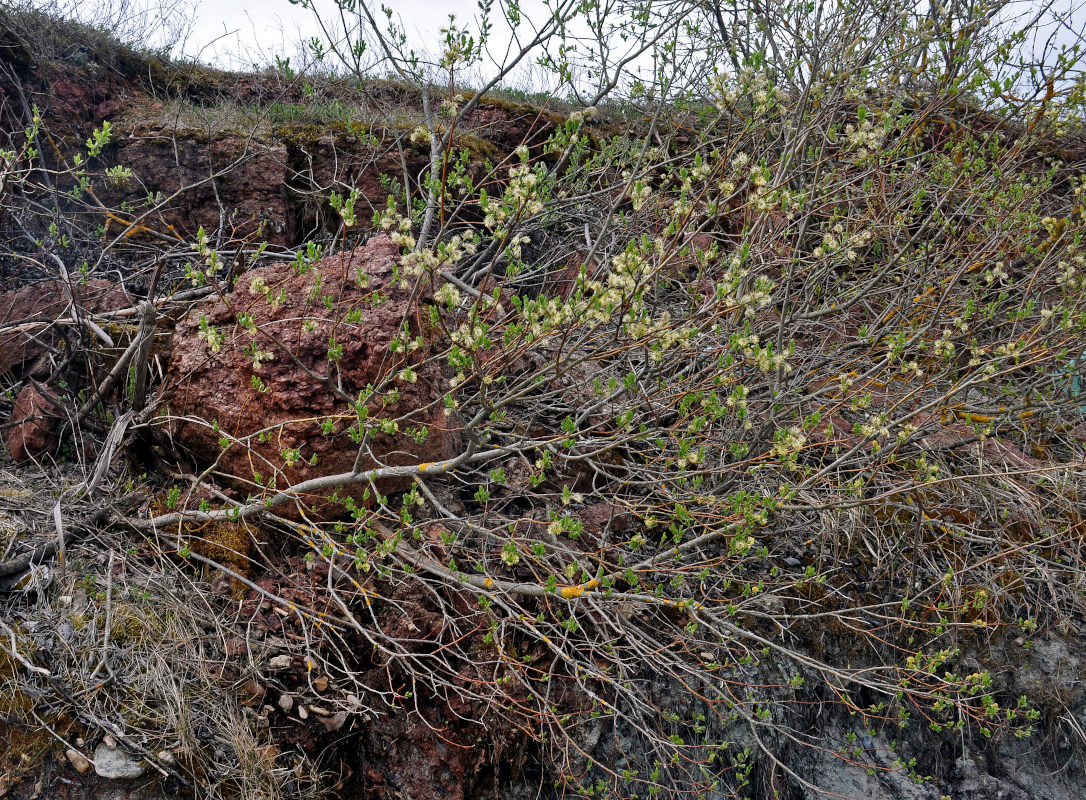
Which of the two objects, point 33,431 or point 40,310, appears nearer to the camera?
point 33,431

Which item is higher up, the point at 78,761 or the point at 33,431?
the point at 33,431

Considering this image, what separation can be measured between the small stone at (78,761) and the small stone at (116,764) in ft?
0.08

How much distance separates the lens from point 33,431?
3.11m

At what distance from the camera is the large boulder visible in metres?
2.83

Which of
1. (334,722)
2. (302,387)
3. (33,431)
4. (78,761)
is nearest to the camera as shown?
(78,761)

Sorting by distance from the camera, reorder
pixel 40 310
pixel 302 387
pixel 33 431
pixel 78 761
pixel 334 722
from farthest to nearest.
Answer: pixel 40 310, pixel 33 431, pixel 302 387, pixel 334 722, pixel 78 761

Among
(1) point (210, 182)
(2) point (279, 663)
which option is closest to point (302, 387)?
(2) point (279, 663)

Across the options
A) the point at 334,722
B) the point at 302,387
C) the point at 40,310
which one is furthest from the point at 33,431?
the point at 334,722

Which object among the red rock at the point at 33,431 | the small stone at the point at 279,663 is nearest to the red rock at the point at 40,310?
the red rock at the point at 33,431

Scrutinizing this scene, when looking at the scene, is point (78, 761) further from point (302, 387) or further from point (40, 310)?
point (40, 310)

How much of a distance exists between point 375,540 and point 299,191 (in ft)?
8.61

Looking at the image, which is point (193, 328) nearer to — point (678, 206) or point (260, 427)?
point (260, 427)

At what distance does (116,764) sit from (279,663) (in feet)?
1.82

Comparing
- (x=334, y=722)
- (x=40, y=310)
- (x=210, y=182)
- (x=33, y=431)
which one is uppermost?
(x=210, y=182)
